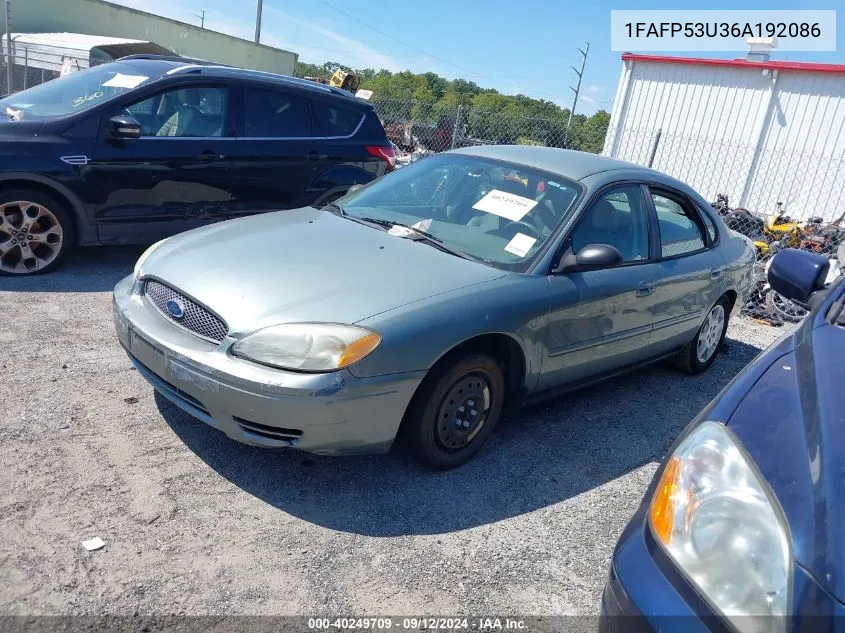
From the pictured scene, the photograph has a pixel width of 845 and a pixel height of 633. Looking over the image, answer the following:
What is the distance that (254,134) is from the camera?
627cm

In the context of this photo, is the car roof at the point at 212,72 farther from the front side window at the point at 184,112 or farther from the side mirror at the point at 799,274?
the side mirror at the point at 799,274

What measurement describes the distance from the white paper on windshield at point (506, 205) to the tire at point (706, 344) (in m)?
2.00

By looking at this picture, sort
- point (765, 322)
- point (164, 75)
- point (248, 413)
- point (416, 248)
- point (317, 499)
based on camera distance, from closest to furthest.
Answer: point (248, 413) < point (317, 499) < point (416, 248) < point (164, 75) < point (765, 322)

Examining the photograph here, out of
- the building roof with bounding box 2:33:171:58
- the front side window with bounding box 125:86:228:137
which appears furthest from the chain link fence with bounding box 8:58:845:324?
the front side window with bounding box 125:86:228:137

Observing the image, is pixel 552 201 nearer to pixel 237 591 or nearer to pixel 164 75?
pixel 237 591

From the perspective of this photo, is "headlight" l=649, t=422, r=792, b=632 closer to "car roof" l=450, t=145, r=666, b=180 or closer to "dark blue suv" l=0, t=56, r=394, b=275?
"car roof" l=450, t=145, r=666, b=180

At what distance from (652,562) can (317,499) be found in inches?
67.5

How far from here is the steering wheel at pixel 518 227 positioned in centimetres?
385

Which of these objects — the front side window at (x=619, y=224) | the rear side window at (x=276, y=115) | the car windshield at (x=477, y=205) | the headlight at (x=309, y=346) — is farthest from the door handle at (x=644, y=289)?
the rear side window at (x=276, y=115)

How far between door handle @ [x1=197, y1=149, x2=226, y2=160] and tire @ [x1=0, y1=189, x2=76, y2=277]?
1.16 meters

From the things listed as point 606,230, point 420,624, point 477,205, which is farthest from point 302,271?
point 606,230

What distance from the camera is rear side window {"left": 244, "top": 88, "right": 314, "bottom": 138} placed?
6281 millimetres

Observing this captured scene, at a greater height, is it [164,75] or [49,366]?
[164,75]

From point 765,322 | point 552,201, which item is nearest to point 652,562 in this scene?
point 552,201
